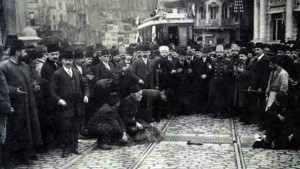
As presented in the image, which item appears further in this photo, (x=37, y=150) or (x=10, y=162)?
(x=37, y=150)

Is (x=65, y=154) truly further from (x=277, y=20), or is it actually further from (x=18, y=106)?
(x=277, y=20)

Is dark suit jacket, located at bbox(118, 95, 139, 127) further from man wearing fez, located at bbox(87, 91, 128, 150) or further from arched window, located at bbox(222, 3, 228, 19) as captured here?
arched window, located at bbox(222, 3, 228, 19)

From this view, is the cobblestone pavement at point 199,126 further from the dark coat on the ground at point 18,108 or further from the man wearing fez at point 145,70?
the dark coat on the ground at point 18,108

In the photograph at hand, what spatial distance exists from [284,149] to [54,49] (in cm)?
575

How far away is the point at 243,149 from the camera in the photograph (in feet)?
31.1

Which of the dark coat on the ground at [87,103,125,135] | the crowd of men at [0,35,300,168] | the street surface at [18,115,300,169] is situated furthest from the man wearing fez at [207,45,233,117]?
the dark coat on the ground at [87,103,125,135]

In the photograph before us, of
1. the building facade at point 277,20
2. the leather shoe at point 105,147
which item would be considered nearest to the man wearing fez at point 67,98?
the leather shoe at point 105,147

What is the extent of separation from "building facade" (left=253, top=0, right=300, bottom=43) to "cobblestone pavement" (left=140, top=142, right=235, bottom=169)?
70.1 feet

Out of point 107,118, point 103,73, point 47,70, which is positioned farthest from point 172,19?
point 107,118

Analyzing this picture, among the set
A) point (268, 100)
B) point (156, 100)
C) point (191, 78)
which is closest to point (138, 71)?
point (156, 100)

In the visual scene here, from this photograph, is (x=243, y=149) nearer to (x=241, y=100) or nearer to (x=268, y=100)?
(x=268, y=100)

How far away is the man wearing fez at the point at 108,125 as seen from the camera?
9.67m

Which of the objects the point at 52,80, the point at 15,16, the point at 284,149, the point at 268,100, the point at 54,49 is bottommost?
the point at 284,149

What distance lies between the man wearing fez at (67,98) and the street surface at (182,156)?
1.22 feet
